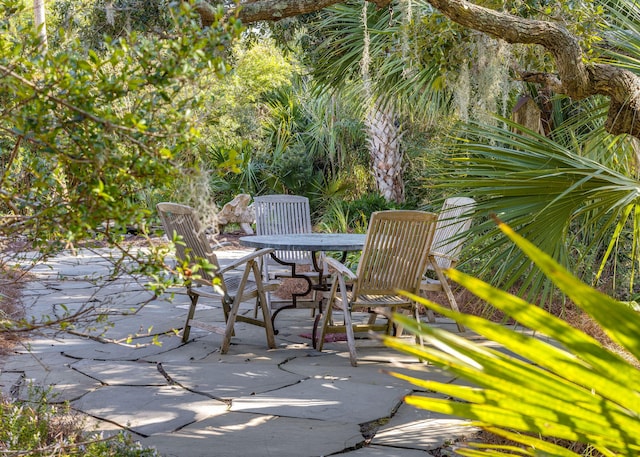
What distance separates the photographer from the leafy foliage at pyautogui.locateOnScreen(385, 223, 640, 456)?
73 cm

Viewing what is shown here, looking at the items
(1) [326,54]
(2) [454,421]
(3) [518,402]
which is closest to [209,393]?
(2) [454,421]

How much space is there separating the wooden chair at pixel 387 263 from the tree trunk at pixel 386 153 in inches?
268

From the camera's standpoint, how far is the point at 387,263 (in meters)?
5.00

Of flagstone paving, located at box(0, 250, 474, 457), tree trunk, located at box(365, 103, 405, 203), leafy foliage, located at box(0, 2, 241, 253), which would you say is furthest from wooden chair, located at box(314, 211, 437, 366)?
tree trunk, located at box(365, 103, 405, 203)

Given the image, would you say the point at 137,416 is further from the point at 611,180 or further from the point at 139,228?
the point at 611,180

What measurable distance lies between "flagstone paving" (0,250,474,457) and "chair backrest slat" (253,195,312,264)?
3.02 feet

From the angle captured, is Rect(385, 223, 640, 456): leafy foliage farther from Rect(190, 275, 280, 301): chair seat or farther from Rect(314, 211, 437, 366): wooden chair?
Rect(190, 275, 280, 301): chair seat

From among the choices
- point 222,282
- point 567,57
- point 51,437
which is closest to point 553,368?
point 51,437

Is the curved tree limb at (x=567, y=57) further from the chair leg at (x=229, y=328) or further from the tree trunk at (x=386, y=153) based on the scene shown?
the tree trunk at (x=386, y=153)

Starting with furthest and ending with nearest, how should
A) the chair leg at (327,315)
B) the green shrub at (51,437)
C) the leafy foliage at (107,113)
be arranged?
the chair leg at (327,315) < the green shrub at (51,437) < the leafy foliage at (107,113)

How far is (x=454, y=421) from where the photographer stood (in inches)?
146

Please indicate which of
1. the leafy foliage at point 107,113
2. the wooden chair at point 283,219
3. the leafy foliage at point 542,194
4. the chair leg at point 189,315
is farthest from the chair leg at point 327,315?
the leafy foliage at point 107,113

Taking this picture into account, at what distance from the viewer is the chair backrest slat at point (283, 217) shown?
6.73 meters

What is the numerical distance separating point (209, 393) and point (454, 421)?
4.33 feet
